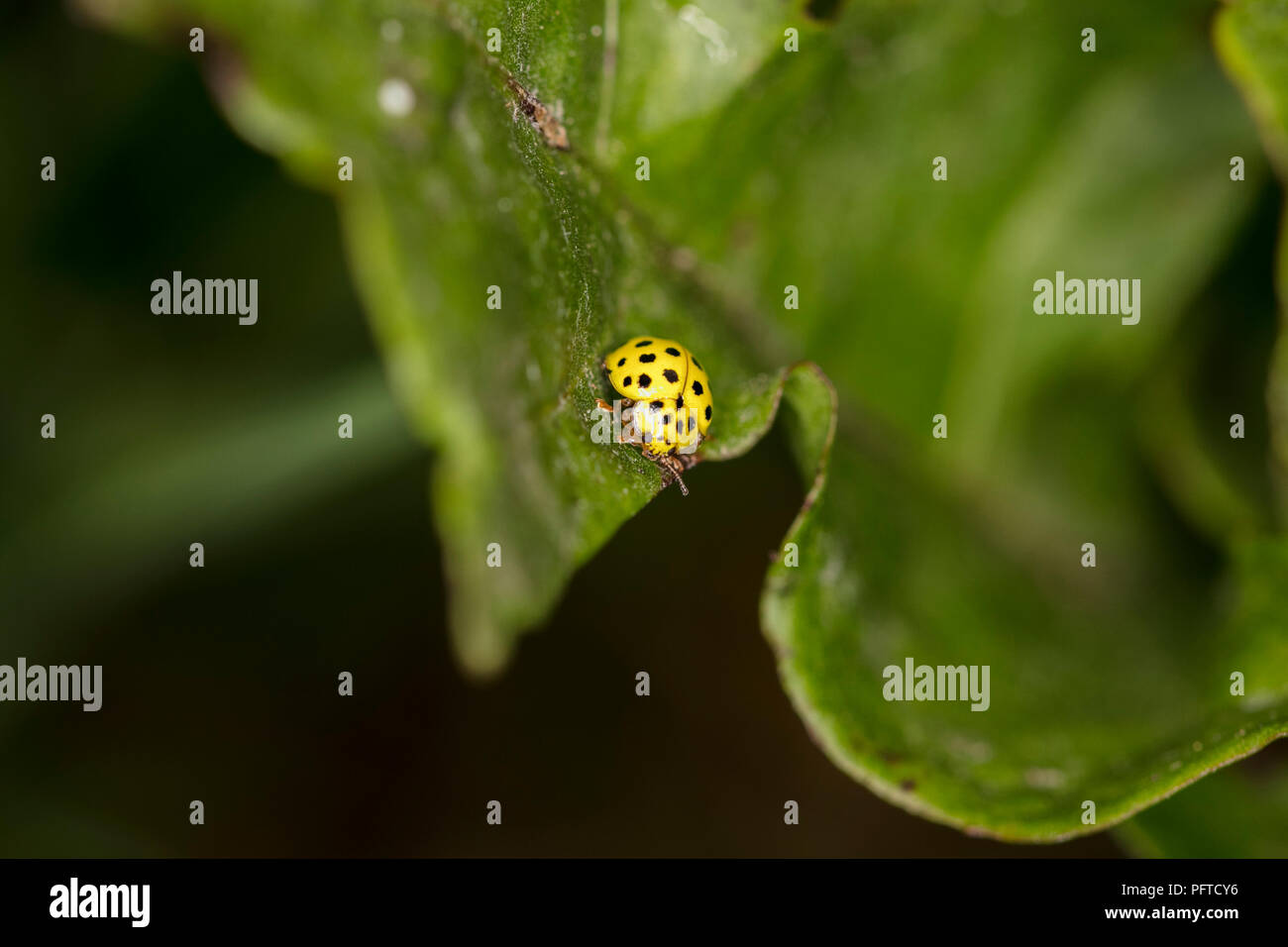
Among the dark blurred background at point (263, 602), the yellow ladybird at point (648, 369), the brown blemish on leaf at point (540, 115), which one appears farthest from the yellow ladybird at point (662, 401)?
the dark blurred background at point (263, 602)

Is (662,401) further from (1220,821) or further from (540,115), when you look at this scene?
(1220,821)

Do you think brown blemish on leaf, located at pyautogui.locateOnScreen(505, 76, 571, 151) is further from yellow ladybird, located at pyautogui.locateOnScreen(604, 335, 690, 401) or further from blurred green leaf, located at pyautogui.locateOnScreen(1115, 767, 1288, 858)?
blurred green leaf, located at pyautogui.locateOnScreen(1115, 767, 1288, 858)

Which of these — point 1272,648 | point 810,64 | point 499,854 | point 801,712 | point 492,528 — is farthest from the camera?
point 499,854

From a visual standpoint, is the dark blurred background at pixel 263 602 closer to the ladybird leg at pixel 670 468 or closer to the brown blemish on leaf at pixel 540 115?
the ladybird leg at pixel 670 468

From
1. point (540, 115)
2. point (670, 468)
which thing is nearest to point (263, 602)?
point (670, 468)

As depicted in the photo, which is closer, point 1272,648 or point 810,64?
point 810,64

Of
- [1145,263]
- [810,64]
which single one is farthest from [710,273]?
[1145,263]

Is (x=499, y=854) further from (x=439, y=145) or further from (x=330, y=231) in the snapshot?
(x=439, y=145)

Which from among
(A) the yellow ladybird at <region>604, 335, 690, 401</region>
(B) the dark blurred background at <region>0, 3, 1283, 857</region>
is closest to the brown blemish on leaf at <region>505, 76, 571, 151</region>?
(A) the yellow ladybird at <region>604, 335, 690, 401</region>
